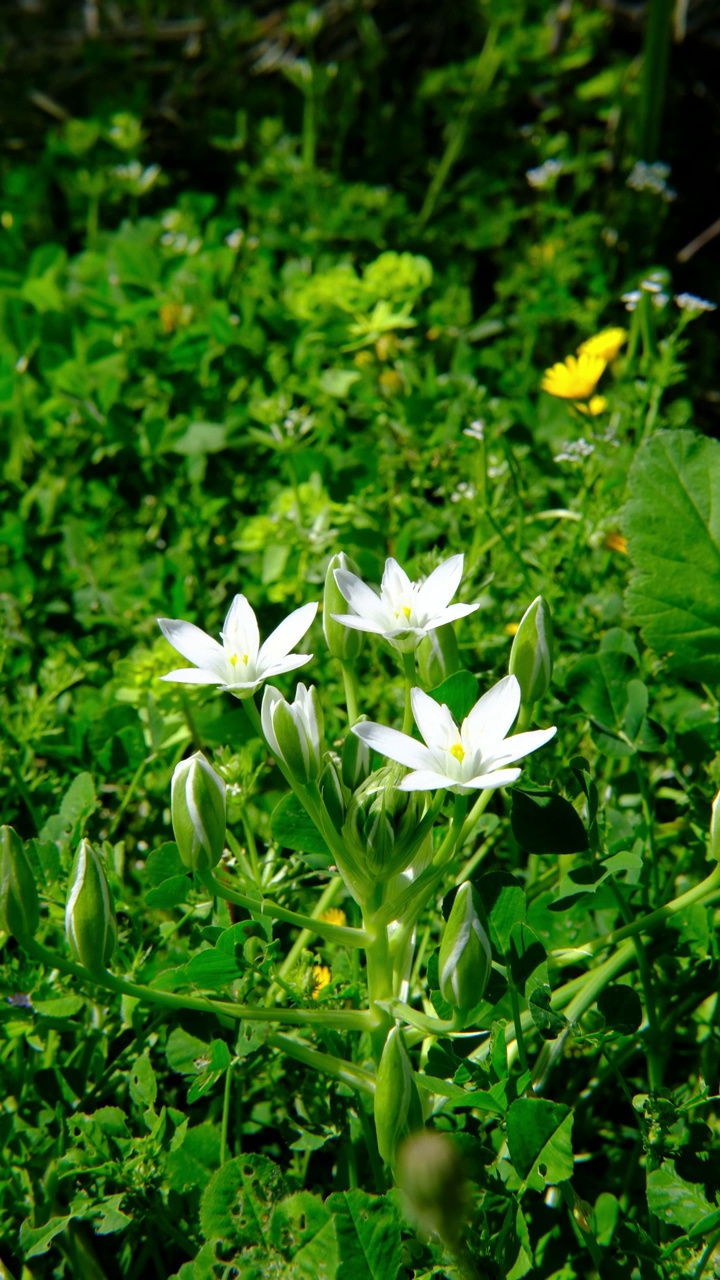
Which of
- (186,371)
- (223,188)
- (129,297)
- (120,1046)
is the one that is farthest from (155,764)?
(223,188)

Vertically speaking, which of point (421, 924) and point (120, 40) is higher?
point (120, 40)

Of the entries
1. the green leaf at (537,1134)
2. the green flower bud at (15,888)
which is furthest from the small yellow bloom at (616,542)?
the green flower bud at (15,888)

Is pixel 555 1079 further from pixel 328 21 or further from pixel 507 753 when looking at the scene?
pixel 328 21

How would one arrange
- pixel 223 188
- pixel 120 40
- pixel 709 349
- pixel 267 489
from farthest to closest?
pixel 120 40 < pixel 223 188 < pixel 709 349 < pixel 267 489

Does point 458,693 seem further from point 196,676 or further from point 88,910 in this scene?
point 88,910

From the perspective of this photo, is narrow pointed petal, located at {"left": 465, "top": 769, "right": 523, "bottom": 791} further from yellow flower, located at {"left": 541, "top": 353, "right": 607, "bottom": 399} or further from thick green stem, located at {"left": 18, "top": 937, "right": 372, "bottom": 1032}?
yellow flower, located at {"left": 541, "top": 353, "right": 607, "bottom": 399}

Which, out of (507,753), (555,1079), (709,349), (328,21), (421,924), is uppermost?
(328,21)

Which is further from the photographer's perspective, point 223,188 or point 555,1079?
point 223,188
